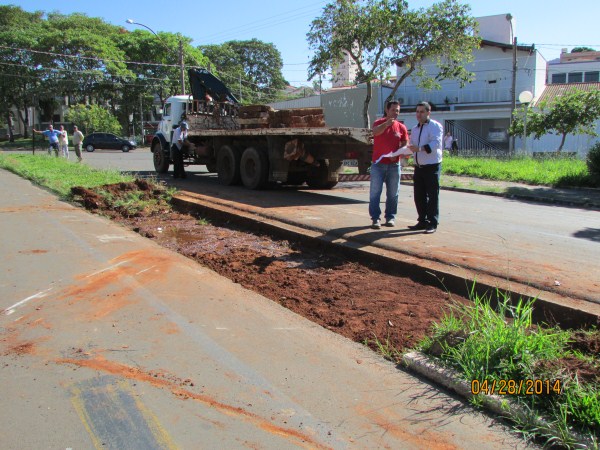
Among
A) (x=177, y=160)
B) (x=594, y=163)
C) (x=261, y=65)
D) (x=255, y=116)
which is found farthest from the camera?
(x=261, y=65)

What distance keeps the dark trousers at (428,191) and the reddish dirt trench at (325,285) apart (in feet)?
5.20

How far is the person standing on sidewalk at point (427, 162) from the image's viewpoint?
6688 millimetres

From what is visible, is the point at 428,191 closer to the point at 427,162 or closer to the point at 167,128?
the point at 427,162

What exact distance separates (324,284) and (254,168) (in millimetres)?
7603

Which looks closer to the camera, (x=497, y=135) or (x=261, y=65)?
(x=497, y=135)

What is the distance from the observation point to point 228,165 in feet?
44.5

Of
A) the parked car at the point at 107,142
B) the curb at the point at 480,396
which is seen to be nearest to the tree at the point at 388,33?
the curb at the point at 480,396

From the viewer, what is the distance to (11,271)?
227 inches

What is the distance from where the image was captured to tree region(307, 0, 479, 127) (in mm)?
17344

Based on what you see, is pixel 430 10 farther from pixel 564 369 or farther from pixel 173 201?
pixel 564 369

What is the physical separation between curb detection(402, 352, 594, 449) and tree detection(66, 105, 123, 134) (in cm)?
4970

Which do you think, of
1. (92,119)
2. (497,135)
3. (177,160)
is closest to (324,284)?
(177,160)

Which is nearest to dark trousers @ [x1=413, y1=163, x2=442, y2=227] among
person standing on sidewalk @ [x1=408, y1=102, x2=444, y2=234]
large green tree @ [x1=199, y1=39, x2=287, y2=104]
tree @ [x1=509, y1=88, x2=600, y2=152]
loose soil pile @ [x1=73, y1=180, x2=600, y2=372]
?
person standing on sidewalk @ [x1=408, y1=102, x2=444, y2=234]

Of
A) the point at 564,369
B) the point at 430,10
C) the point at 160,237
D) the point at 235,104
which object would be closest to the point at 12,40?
the point at 235,104
